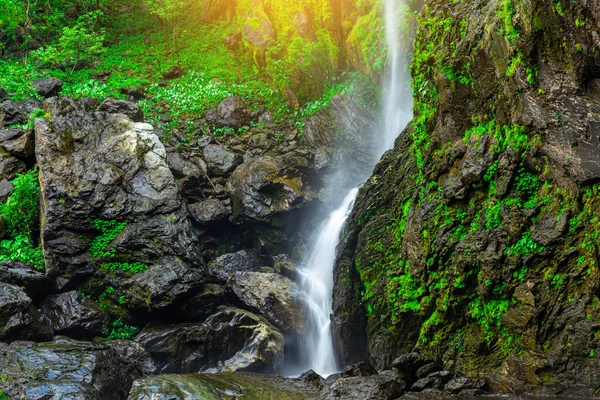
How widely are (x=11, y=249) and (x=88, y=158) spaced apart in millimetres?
3320

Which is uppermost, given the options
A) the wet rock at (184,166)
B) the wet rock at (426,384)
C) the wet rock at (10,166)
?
the wet rock at (184,166)

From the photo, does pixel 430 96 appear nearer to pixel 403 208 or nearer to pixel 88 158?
pixel 403 208

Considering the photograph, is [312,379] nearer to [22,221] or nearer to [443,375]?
[443,375]

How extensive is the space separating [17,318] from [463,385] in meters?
9.54

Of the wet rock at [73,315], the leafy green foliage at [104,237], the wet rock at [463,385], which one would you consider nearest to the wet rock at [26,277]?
the wet rock at [73,315]

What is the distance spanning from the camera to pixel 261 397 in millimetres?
8695

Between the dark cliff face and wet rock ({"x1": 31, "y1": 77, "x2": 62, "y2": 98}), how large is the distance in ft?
56.1

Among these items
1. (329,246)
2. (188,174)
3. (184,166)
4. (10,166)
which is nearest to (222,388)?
(329,246)

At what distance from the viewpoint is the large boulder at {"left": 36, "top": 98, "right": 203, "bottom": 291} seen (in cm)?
1264

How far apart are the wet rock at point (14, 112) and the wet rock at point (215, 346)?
1057 cm

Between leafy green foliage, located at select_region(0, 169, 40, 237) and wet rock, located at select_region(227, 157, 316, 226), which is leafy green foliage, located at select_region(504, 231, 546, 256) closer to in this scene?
wet rock, located at select_region(227, 157, 316, 226)

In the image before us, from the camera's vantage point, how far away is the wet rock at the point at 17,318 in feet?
33.0

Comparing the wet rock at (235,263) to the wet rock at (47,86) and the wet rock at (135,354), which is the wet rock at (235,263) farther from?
the wet rock at (47,86)

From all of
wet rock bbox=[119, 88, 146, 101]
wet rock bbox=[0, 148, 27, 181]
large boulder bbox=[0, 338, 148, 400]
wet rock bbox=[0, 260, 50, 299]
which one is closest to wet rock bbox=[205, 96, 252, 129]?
wet rock bbox=[119, 88, 146, 101]
